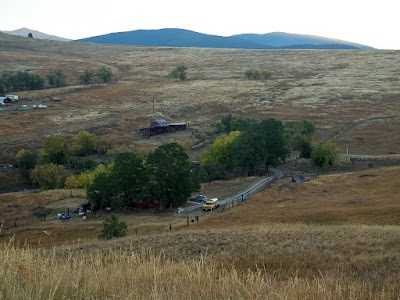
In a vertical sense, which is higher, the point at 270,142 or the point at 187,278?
the point at 187,278

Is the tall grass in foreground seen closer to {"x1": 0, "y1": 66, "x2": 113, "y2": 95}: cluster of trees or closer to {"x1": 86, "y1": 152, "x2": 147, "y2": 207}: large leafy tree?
{"x1": 86, "y1": 152, "x2": 147, "y2": 207}: large leafy tree

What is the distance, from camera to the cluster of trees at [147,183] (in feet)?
137

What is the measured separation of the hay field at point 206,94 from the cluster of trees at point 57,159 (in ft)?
13.9

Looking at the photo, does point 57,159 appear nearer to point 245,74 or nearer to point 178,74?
point 178,74

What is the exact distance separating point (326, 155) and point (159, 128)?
112 ft

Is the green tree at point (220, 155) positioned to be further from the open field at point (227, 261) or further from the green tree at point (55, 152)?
the open field at point (227, 261)

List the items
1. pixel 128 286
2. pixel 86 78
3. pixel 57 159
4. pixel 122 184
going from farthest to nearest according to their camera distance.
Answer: pixel 86 78 < pixel 57 159 < pixel 122 184 < pixel 128 286

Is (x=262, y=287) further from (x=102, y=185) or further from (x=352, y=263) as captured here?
(x=102, y=185)

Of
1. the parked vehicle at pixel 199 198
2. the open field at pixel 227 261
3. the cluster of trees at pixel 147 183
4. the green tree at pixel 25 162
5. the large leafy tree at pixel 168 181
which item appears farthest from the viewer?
the green tree at pixel 25 162

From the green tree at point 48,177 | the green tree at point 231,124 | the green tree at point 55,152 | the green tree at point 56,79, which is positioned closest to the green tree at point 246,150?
the green tree at point 231,124

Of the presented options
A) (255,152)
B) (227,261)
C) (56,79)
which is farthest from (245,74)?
(227,261)

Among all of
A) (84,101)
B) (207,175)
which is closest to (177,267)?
(207,175)

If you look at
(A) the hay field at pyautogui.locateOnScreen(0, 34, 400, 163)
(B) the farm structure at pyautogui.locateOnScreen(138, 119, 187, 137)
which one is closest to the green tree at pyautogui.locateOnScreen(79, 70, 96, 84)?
(A) the hay field at pyautogui.locateOnScreen(0, 34, 400, 163)

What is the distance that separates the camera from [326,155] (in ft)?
192
